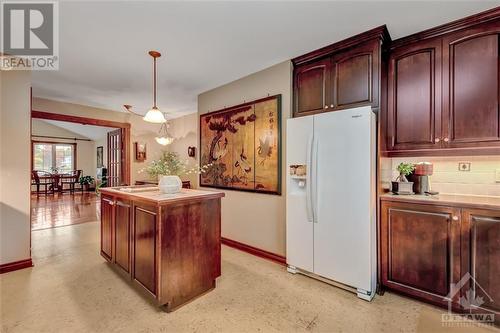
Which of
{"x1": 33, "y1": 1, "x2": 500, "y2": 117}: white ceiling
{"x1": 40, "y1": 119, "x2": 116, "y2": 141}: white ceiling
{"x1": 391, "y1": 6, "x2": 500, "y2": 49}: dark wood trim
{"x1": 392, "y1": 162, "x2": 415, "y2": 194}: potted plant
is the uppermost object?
{"x1": 40, "y1": 119, "x2": 116, "y2": 141}: white ceiling

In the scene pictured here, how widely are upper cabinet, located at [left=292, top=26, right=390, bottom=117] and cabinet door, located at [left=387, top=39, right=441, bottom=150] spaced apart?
262mm

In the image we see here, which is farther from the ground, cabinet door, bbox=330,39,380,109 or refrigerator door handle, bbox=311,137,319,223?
cabinet door, bbox=330,39,380,109

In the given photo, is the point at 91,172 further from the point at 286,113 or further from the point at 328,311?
the point at 328,311

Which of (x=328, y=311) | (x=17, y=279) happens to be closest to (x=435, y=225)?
(x=328, y=311)

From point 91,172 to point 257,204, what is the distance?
10.6 metres

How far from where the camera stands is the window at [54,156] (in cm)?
974

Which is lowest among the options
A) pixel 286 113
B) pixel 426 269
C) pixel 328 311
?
pixel 328 311

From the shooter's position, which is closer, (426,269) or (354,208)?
(426,269)

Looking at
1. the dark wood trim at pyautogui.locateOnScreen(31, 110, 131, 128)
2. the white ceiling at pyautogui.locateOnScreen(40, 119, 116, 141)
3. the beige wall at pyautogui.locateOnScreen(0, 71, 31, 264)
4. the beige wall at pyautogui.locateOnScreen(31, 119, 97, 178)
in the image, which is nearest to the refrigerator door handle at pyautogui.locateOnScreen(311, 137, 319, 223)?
the beige wall at pyautogui.locateOnScreen(0, 71, 31, 264)

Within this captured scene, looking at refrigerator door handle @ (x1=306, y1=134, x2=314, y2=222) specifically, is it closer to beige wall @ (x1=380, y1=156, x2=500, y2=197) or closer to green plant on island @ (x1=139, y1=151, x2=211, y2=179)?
beige wall @ (x1=380, y1=156, x2=500, y2=197)

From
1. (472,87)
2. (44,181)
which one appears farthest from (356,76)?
(44,181)

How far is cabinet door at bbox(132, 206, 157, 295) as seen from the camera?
1930 mm

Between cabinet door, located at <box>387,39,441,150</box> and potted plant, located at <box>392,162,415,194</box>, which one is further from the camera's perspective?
potted plant, located at <box>392,162,415,194</box>

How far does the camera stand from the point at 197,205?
2123 millimetres
